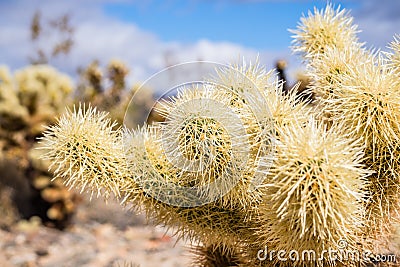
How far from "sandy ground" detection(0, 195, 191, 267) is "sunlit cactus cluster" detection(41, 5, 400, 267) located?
3.18 m

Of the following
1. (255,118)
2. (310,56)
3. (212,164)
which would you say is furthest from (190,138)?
(310,56)

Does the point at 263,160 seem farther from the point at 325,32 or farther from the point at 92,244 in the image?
the point at 92,244

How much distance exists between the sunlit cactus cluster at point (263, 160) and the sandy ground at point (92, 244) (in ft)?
10.4

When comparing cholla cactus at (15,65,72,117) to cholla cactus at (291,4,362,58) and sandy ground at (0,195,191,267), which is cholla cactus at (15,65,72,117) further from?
cholla cactus at (291,4,362,58)

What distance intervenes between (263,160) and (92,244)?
526cm

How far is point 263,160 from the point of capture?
1.49 m

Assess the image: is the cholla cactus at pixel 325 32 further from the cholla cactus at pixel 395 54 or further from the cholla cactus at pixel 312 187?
the cholla cactus at pixel 312 187

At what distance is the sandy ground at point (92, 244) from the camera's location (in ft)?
17.7

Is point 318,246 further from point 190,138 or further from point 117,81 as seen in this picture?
point 117,81

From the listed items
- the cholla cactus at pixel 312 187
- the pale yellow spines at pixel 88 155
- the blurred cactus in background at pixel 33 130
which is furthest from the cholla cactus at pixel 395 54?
the blurred cactus in background at pixel 33 130

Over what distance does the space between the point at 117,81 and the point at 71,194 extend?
164 cm

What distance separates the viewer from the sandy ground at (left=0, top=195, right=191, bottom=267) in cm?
541

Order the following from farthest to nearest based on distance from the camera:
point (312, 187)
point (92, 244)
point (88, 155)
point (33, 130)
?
point (33, 130), point (92, 244), point (88, 155), point (312, 187)

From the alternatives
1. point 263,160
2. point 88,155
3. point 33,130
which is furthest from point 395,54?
point 33,130
